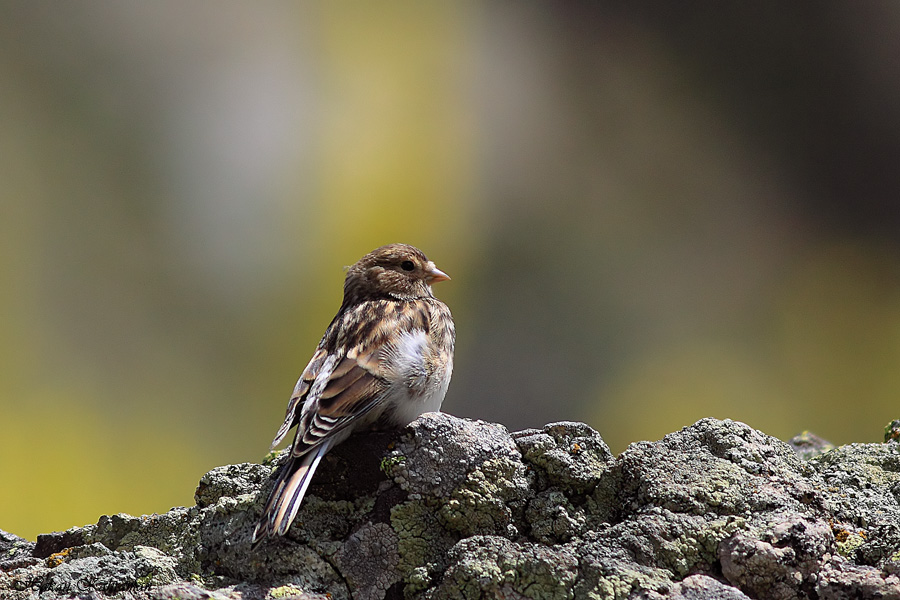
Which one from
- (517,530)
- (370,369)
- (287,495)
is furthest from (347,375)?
(517,530)

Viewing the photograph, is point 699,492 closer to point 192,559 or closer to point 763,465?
point 763,465

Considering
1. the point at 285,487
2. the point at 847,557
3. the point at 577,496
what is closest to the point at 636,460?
the point at 577,496

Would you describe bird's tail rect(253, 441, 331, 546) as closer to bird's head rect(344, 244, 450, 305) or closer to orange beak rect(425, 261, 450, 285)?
bird's head rect(344, 244, 450, 305)

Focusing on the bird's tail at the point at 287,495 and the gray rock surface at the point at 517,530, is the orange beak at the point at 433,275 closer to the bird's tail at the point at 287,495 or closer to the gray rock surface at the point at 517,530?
the gray rock surface at the point at 517,530

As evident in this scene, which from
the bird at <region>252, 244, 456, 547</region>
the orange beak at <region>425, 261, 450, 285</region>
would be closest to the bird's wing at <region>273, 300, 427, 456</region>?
the bird at <region>252, 244, 456, 547</region>

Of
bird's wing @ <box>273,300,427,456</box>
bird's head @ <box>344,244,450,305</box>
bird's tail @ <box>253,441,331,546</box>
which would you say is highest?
bird's head @ <box>344,244,450,305</box>
